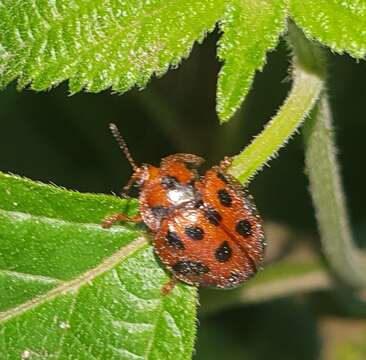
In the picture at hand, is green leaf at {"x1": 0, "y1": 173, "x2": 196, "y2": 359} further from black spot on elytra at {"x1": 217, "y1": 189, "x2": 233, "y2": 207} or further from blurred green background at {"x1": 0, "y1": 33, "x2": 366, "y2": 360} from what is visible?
blurred green background at {"x1": 0, "y1": 33, "x2": 366, "y2": 360}

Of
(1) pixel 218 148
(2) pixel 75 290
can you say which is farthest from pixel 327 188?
(1) pixel 218 148

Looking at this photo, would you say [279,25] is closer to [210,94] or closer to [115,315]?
[115,315]

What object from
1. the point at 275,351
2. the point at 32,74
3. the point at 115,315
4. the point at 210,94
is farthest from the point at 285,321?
the point at 32,74

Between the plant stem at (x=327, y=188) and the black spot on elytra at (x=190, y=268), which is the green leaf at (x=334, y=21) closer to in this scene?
the plant stem at (x=327, y=188)

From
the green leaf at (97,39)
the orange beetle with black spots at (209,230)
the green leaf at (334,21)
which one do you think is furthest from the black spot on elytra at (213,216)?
the green leaf at (334,21)

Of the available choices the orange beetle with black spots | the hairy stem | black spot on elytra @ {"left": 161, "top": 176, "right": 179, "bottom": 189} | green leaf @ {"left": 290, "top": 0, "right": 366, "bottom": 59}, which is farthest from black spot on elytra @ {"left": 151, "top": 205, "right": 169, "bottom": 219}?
the hairy stem

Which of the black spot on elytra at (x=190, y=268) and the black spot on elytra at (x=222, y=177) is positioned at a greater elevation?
the black spot on elytra at (x=222, y=177)

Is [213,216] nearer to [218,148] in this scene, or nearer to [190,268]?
[190,268]

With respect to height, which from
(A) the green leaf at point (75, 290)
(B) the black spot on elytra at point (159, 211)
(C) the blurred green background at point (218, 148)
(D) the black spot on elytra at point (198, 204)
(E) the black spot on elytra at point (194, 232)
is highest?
(C) the blurred green background at point (218, 148)
